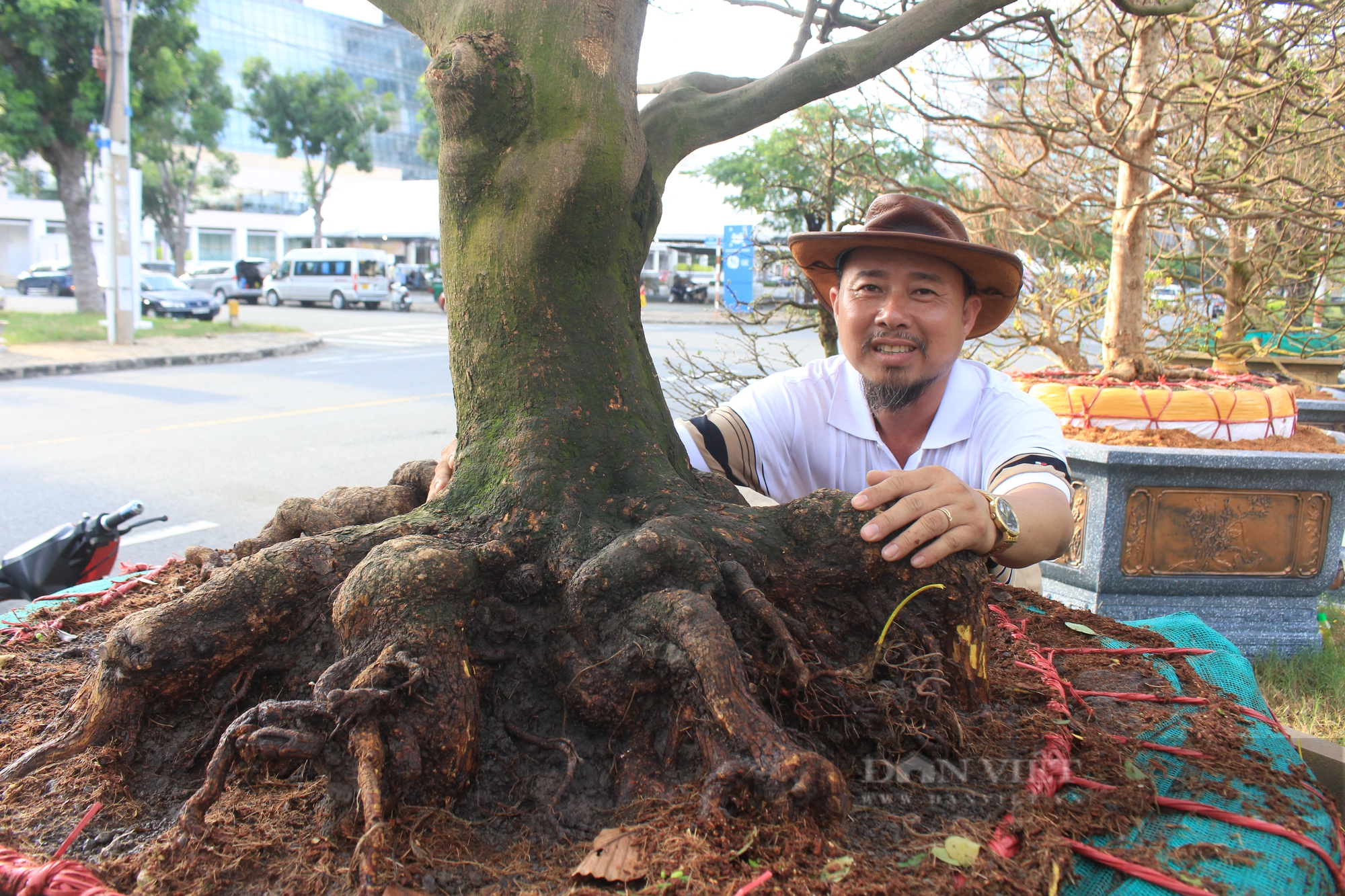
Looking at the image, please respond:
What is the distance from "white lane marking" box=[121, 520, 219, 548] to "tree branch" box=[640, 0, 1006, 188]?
4763 mm

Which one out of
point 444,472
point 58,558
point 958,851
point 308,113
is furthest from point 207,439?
point 308,113

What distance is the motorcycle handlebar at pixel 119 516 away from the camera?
294 centimetres

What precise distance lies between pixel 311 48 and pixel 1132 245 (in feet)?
290

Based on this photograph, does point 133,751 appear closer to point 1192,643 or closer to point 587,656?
point 587,656

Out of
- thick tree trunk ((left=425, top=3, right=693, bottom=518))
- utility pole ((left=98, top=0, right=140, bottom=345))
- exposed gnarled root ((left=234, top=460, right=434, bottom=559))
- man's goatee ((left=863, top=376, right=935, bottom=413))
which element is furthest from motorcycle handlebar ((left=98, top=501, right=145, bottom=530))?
utility pole ((left=98, top=0, right=140, bottom=345))

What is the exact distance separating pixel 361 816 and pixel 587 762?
0.37 metres

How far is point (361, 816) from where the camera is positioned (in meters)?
1.30

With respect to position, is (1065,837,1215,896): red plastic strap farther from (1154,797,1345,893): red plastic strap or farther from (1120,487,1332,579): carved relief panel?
(1120,487,1332,579): carved relief panel

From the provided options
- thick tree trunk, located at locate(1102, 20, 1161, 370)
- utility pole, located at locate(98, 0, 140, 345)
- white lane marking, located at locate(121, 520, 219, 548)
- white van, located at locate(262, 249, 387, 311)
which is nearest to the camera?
thick tree trunk, located at locate(1102, 20, 1161, 370)

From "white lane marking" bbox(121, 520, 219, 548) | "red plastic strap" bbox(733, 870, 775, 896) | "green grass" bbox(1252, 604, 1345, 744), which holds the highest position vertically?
"red plastic strap" bbox(733, 870, 775, 896)

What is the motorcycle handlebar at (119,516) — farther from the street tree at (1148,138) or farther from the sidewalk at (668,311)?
the sidewalk at (668,311)

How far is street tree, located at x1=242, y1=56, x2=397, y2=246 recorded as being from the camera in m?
31.8

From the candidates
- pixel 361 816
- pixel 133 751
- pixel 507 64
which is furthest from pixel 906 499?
pixel 133 751

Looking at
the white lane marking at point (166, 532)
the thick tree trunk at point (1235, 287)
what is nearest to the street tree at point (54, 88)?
the white lane marking at point (166, 532)
